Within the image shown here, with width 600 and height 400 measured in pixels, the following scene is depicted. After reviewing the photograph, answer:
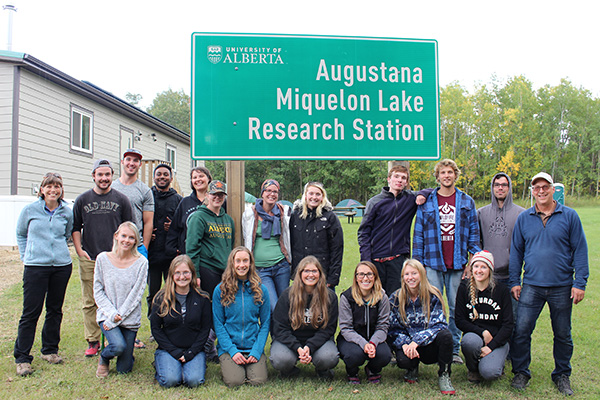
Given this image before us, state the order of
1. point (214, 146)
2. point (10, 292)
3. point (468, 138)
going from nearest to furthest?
1. point (214, 146)
2. point (10, 292)
3. point (468, 138)

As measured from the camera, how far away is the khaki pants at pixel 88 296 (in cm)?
505

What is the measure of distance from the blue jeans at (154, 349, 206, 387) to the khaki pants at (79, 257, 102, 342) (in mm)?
1142

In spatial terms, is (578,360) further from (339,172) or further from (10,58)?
(339,172)

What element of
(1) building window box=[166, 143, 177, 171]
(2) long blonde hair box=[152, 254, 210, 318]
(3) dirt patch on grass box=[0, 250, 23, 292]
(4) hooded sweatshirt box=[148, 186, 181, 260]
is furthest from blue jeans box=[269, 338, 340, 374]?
(1) building window box=[166, 143, 177, 171]

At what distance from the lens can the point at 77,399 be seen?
4035mm

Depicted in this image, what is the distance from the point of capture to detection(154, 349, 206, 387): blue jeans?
431 cm

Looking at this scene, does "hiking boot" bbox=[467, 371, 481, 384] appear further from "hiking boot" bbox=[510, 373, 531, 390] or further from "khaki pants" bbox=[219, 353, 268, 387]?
"khaki pants" bbox=[219, 353, 268, 387]

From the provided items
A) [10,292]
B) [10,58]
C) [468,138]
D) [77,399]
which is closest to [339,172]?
[468,138]

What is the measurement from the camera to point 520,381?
4391mm

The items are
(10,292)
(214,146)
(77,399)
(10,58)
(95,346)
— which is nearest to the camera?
(77,399)

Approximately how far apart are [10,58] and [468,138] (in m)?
43.4

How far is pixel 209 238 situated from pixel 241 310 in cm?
84

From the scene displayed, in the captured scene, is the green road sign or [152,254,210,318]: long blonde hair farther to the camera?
the green road sign

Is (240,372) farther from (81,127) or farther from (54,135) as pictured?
(81,127)
